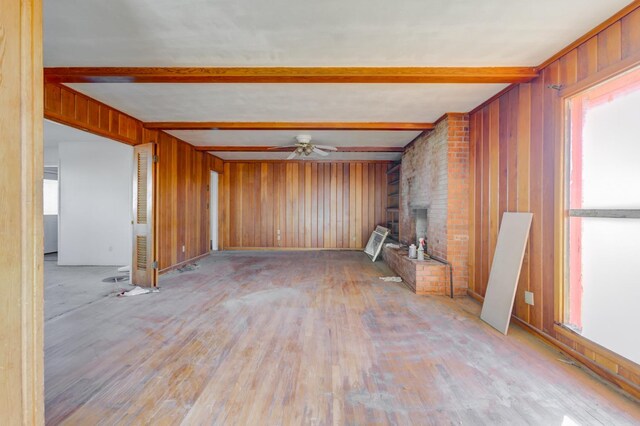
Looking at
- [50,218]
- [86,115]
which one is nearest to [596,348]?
[86,115]

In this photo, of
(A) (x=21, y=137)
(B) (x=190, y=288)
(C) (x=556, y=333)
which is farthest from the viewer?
(B) (x=190, y=288)

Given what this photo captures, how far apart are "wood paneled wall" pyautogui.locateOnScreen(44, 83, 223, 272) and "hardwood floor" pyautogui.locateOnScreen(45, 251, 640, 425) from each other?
1789mm

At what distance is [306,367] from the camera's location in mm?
2135

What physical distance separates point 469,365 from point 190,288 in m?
3.74

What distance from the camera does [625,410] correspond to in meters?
1.68

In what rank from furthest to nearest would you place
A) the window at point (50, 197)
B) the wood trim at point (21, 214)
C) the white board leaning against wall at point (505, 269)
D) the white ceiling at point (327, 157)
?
the window at point (50, 197) < the white ceiling at point (327, 157) < the white board leaning against wall at point (505, 269) < the wood trim at point (21, 214)

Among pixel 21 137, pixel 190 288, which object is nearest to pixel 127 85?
pixel 21 137

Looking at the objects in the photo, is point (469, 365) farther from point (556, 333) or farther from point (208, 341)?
point (208, 341)

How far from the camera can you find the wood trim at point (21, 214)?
1026 millimetres

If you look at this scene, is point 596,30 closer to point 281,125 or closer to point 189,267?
point 281,125

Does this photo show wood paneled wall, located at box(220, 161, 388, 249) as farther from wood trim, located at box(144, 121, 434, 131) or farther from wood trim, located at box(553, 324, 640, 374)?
wood trim, located at box(553, 324, 640, 374)

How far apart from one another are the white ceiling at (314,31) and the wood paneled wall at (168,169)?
74 cm

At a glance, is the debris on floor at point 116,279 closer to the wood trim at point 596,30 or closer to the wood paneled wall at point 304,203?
the wood paneled wall at point 304,203

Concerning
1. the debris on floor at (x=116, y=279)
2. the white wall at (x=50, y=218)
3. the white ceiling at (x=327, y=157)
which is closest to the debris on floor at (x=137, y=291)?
the debris on floor at (x=116, y=279)
